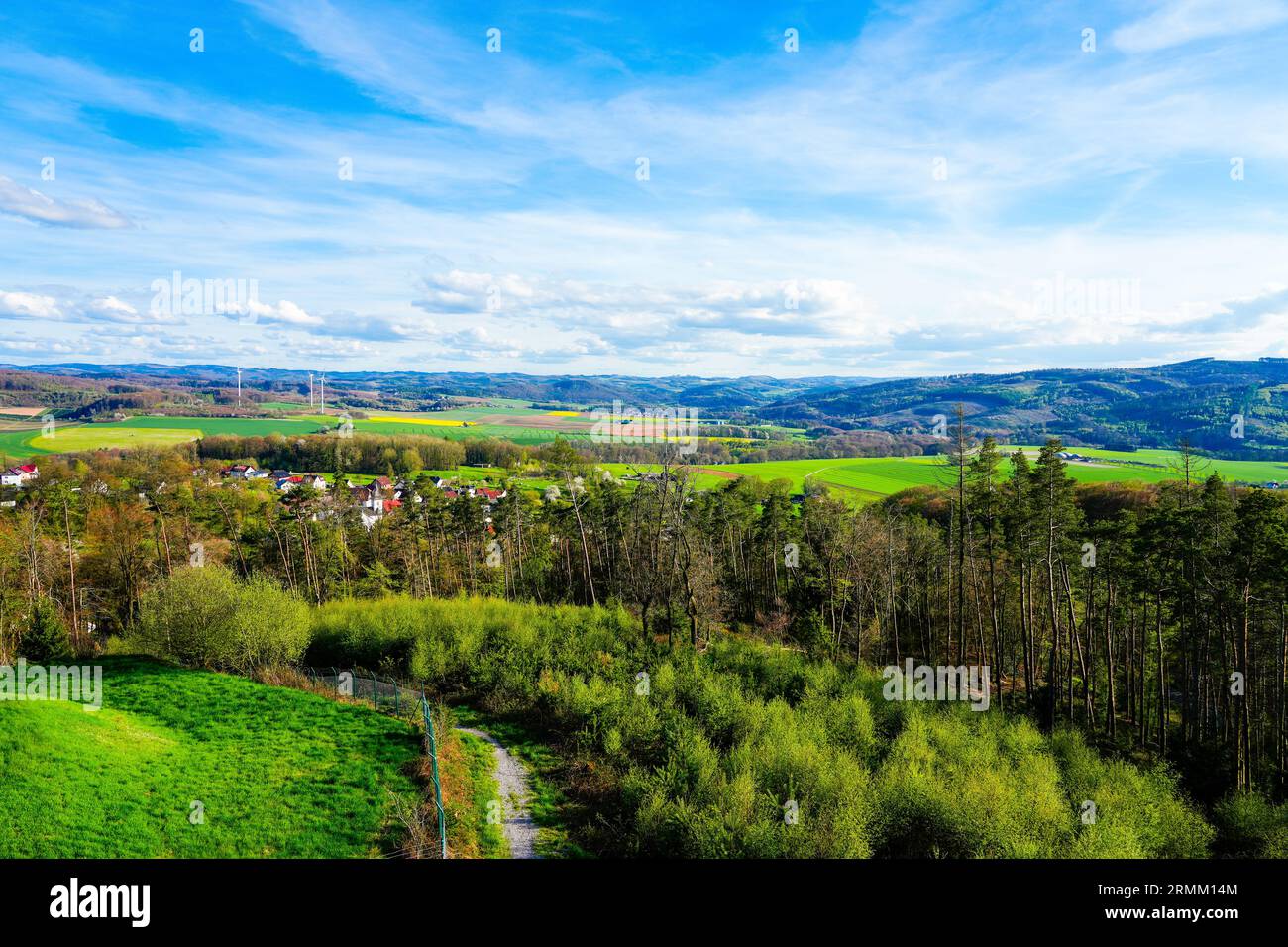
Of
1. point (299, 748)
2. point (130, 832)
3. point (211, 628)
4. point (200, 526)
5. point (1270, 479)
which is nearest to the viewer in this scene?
point (130, 832)

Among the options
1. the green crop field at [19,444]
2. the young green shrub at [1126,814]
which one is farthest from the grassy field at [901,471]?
the green crop field at [19,444]

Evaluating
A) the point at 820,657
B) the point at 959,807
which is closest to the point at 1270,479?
the point at 820,657

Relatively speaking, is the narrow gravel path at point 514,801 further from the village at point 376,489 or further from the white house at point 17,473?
the white house at point 17,473

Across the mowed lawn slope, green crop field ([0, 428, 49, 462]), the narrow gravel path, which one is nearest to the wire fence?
the mowed lawn slope

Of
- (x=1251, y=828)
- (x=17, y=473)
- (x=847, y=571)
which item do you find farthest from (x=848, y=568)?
(x=17, y=473)

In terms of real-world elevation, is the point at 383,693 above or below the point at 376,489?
below

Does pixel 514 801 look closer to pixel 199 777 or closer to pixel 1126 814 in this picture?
pixel 199 777
